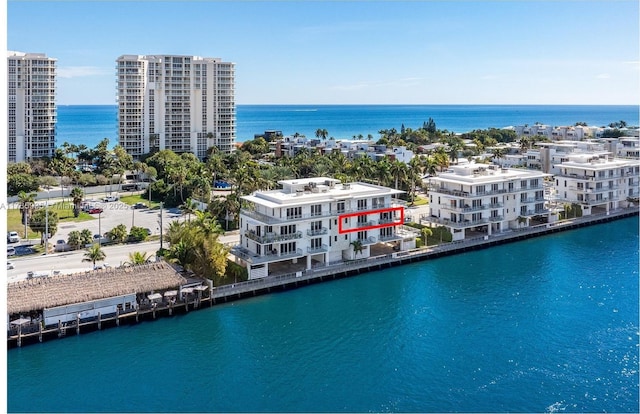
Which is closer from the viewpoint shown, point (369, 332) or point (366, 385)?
point (366, 385)

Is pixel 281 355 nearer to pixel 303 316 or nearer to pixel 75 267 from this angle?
pixel 303 316

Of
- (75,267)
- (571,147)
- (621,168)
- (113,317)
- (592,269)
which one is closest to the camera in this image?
(113,317)

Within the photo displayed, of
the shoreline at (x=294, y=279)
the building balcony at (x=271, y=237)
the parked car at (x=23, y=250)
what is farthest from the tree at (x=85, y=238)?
the shoreline at (x=294, y=279)

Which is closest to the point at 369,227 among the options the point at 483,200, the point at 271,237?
the point at 271,237

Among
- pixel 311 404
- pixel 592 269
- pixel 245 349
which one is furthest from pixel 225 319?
pixel 592 269

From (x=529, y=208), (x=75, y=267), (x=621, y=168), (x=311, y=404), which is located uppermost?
(x=621, y=168)

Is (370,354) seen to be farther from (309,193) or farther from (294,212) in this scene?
(309,193)

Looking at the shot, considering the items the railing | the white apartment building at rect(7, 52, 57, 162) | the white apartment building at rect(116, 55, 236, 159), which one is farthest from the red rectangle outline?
the white apartment building at rect(7, 52, 57, 162)
